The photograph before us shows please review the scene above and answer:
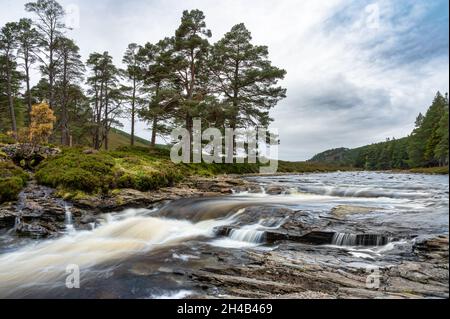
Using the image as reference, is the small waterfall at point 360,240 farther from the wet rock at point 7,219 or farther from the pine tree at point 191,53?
the pine tree at point 191,53

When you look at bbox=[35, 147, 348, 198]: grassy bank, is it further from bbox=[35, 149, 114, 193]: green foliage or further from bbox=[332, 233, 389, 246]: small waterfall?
bbox=[332, 233, 389, 246]: small waterfall

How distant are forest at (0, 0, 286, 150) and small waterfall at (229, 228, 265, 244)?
1712 cm

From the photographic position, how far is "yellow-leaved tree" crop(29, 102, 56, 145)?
15.9m

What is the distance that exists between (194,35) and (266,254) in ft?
84.7

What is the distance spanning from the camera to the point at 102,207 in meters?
11.8

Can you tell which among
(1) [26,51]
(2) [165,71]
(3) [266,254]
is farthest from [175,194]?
(1) [26,51]

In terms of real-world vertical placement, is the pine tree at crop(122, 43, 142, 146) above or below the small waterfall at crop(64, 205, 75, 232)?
above

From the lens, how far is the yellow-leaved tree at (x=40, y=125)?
15.9m

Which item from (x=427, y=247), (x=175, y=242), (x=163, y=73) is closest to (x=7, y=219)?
(x=175, y=242)

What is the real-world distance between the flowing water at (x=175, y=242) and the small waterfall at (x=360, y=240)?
22mm

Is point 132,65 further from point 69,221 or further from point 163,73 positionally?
point 69,221

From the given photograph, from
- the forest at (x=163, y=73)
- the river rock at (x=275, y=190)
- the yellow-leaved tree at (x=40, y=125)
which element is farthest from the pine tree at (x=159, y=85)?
the river rock at (x=275, y=190)

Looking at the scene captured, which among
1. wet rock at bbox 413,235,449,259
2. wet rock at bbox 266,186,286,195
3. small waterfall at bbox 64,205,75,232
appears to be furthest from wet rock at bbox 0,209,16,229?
wet rock at bbox 413,235,449,259

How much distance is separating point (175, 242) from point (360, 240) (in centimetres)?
503
